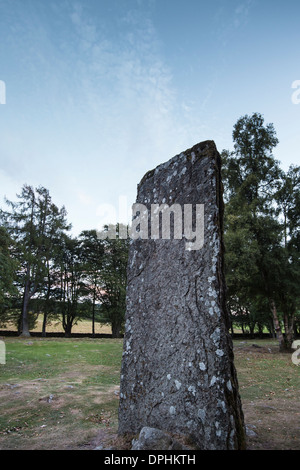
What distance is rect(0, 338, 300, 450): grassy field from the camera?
3.67m

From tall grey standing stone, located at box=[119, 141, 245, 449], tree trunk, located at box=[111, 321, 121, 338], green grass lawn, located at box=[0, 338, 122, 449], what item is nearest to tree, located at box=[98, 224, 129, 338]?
tree trunk, located at box=[111, 321, 121, 338]

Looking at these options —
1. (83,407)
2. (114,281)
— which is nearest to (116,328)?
(114,281)

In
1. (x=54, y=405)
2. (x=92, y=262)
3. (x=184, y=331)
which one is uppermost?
(x=92, y=262)

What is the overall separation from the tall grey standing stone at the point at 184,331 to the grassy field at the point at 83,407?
2.48 ft

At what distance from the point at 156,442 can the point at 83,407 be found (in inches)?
120

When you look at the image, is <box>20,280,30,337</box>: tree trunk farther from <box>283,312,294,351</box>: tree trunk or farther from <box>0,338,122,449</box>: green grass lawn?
<box>283,312,294,351</box>: tree trunk

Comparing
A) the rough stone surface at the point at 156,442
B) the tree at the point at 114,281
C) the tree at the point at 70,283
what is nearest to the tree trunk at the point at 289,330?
the rough stone surface at the point at 156,442

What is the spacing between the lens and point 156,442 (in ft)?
9.29

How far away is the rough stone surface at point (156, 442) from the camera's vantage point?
9.07 feet

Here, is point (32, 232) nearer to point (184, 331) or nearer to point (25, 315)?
point (25, 315)

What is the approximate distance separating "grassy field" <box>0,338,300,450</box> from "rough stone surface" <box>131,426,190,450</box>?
1.88ft

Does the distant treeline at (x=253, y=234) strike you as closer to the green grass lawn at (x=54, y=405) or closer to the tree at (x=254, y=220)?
the tree at (x=254, y=220)

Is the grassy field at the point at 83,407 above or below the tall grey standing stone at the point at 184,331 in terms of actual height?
below
